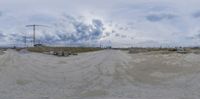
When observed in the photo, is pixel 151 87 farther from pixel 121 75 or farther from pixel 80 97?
pixel 80 97

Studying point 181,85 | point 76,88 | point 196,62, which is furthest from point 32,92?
point 196,62

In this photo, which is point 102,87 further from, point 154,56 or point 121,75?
point 154,56

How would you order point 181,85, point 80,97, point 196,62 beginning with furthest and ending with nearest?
point 196,62
point 181,85
point 80,97

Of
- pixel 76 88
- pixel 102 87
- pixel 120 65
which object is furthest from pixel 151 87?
pixel 120 65

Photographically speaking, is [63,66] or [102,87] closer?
[102,87]

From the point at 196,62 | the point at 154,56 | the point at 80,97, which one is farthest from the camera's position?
the point at 154,56

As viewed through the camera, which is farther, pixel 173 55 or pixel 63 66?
pixel 173 55
